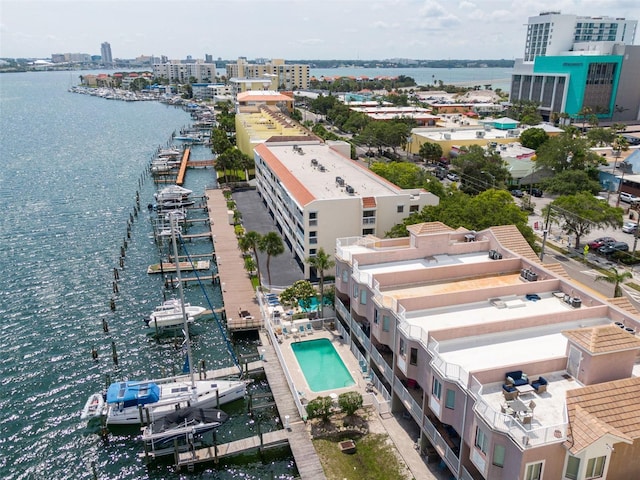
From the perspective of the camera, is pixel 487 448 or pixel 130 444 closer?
pixel 487 448

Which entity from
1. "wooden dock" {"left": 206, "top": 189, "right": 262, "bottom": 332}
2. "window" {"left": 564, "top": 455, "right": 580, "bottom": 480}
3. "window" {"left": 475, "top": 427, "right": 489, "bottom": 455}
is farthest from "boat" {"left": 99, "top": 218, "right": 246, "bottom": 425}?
"window" {"left": 564, "top": 455, "right": 580, "bottom": 480}

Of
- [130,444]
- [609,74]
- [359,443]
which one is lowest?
[130,444]

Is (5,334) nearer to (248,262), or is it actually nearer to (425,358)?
(248,262)

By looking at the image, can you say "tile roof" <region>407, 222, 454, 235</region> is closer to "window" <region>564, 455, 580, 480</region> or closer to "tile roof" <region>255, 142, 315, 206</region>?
"tile roof" <region>255, 142, 315, 206</region>

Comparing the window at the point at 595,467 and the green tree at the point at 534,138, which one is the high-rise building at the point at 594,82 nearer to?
the green tree at the point at 534,138

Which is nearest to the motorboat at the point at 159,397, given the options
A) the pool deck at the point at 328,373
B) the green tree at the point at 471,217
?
the pool deck at the point at 328,373

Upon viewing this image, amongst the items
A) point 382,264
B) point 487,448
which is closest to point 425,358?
point 487,448
